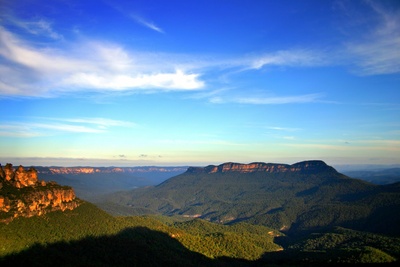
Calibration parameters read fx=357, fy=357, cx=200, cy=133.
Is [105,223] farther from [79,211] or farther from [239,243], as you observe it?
[239,243]

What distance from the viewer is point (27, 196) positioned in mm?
133250

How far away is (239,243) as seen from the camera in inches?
7608

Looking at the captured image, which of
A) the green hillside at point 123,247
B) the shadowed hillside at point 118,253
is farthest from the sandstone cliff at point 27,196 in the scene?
the shadowed hillside at point 118,253

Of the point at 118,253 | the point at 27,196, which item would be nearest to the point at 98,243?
the point at 118,253

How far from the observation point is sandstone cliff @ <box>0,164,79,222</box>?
411 feet

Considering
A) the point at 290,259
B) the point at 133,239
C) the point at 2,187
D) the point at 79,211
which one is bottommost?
the point at 290,259

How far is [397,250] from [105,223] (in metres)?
133

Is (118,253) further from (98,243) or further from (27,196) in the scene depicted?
(27,196)

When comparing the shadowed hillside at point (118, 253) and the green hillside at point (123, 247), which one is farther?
the green hillside at point (123, 247)

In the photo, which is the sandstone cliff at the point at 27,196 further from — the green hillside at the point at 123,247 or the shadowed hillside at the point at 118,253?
the shadowed hillside at the point at 118,253

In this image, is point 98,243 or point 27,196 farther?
point 27,196

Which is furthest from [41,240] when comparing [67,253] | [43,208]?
[43,208]

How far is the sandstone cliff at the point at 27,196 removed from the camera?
125144 millimetres

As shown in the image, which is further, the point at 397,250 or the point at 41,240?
the point at 397,250
